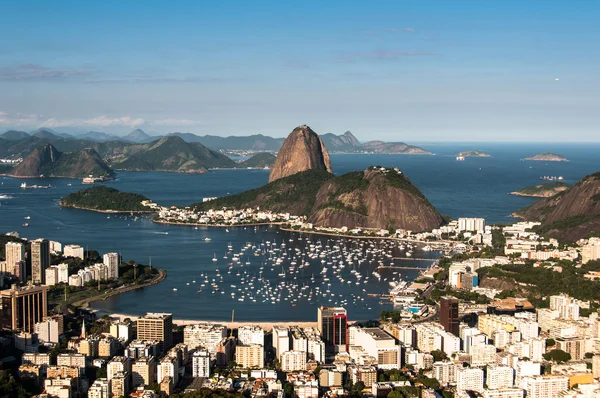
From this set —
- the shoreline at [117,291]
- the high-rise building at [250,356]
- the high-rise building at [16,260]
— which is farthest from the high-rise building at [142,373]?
the high-rise building at [16,260]

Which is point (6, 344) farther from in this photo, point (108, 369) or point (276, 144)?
point (276, 144)

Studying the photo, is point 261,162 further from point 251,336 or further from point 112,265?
point 251,336

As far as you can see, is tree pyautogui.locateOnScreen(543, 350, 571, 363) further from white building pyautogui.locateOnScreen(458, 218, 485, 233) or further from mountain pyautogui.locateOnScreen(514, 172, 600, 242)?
white building pyautogui.locateOnScreen(458, 218, 485, 233)

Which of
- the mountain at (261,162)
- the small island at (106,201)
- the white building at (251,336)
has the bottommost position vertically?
the white building at (251,336)

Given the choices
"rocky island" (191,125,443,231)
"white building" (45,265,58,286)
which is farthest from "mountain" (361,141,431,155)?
"white building" (45,265,58,286)

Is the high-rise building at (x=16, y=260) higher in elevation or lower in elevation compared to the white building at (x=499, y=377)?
higher

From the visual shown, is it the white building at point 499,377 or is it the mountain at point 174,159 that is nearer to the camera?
the white building at point 499,377

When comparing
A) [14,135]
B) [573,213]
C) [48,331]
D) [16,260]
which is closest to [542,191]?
[573,213]

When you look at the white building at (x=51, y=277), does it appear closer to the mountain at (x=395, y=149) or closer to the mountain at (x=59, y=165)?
the mountain at (x=59, y=165)
